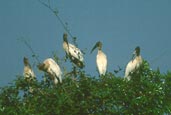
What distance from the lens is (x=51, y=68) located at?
17000 millimetres

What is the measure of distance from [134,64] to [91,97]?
3.07m

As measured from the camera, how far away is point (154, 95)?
15148 mm

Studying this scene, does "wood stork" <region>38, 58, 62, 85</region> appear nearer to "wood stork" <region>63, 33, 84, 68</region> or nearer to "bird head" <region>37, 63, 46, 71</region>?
"bird head" <region>37, 63, 46, 71</region>

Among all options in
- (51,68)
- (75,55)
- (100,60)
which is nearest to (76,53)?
(75,55)

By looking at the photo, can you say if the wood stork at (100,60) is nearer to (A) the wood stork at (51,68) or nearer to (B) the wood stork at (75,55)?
(B) the wood stork at (75,55)

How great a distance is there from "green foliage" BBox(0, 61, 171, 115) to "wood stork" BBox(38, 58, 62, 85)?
75cm

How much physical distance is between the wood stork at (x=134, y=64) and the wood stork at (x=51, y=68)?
1.63 metres

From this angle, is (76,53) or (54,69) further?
(76,53)

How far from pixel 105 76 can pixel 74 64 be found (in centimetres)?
169

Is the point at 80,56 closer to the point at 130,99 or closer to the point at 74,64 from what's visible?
the point at 74,64

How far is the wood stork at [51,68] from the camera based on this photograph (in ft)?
53.7

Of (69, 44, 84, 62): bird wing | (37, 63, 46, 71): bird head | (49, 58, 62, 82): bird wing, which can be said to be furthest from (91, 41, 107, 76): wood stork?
(37, 63, 46, 71): bird head

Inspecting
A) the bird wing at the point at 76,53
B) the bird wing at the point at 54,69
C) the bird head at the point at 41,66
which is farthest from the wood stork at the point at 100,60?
the bird head at the point at 41,66

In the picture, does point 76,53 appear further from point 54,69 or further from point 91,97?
point 91,97
